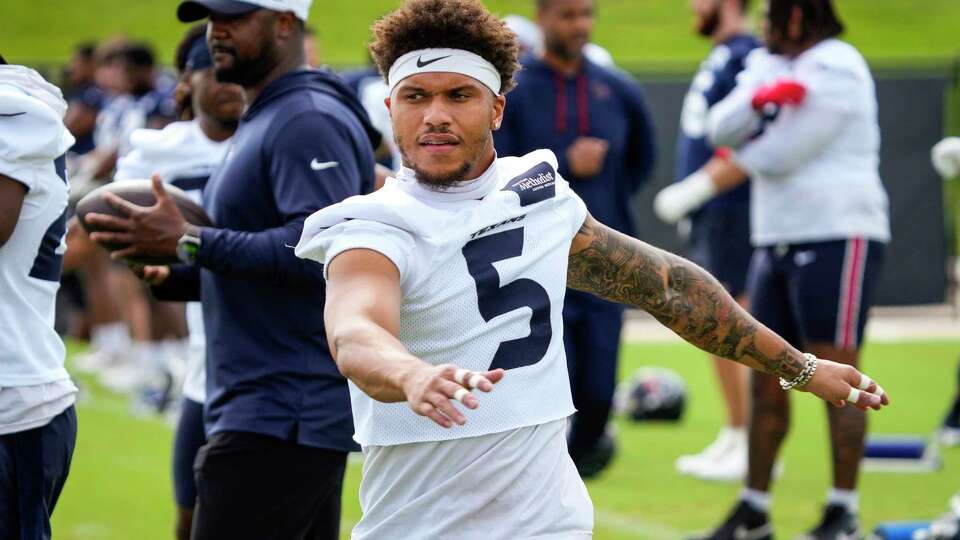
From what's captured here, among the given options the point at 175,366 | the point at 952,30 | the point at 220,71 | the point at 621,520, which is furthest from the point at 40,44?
the point at 220,71

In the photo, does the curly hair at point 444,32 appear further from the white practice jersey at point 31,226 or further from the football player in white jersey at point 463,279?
the white practice jersey at point 31,226

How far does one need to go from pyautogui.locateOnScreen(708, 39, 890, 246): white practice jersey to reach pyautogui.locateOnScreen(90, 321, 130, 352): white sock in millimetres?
8094

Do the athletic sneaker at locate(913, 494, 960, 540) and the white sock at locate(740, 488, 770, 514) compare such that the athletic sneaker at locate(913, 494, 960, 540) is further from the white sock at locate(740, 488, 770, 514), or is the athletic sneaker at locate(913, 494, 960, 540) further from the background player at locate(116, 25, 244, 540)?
the background player at locate(116, 25, 244, 540)

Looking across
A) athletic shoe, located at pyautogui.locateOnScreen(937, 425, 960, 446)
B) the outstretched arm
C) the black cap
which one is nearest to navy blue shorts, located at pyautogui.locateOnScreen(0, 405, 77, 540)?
the black cap

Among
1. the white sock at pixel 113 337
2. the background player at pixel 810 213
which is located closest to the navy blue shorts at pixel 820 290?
the background player at pixel 810 213

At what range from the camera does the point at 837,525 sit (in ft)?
22.5

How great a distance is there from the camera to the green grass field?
7805mm

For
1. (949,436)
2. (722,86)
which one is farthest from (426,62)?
(949,436)

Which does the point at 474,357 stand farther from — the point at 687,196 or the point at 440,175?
the point at 687,196

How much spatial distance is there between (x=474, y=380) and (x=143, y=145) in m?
3.61

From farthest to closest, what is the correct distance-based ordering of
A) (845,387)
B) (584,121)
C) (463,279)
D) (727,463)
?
(727,463) < (584,121) < (845,387) < (463,279)

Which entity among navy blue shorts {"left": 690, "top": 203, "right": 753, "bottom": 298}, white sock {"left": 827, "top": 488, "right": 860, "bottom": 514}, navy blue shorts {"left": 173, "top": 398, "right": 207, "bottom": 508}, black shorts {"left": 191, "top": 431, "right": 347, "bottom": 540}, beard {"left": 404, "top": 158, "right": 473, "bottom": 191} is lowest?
white sock {"left": 827, "top": 488, "right": 860, "bottom": 514}

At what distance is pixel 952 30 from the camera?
99.2 feet

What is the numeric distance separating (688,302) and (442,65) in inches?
36.2
